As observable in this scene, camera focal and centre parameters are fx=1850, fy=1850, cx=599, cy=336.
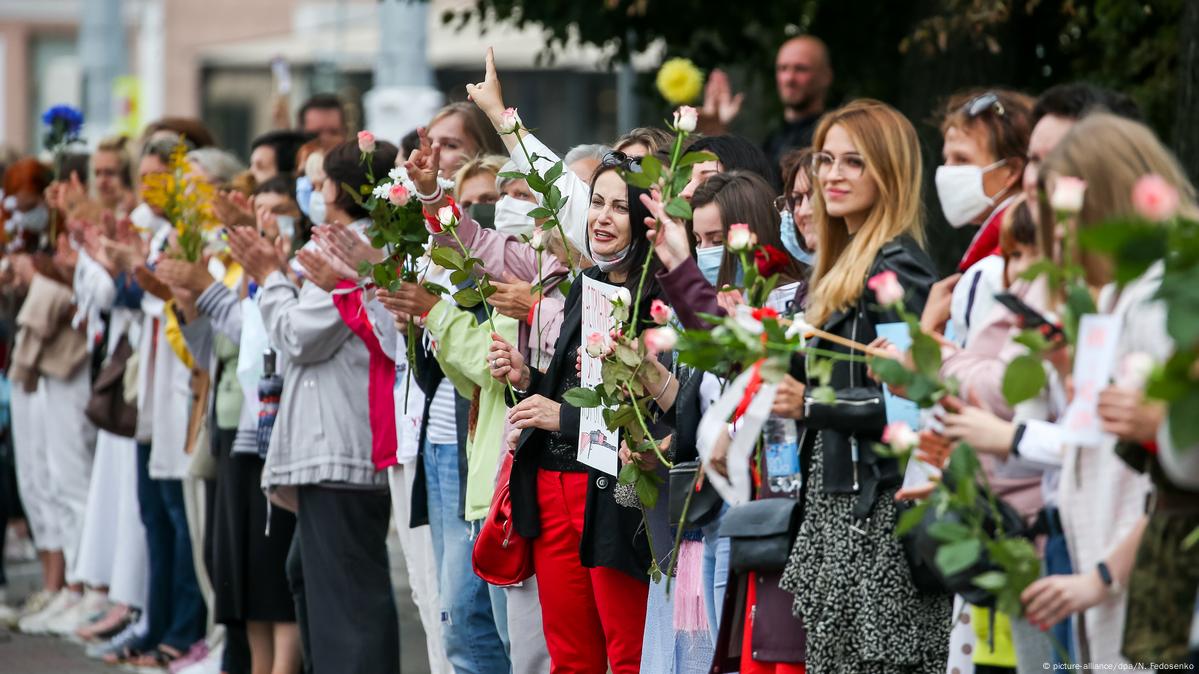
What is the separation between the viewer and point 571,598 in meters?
5.94

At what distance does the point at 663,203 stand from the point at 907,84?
535 cm

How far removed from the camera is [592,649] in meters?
5.96

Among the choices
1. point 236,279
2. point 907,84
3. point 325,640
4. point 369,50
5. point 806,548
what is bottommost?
point 325,640

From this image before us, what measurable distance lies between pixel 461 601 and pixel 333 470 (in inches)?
33.4

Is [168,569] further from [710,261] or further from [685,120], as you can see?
[685,120]

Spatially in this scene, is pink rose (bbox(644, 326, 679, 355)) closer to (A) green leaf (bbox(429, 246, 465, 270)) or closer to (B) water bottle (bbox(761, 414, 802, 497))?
(B) water bottle (bbox(761, 414, 802, 497))

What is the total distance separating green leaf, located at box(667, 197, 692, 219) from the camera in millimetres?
5168

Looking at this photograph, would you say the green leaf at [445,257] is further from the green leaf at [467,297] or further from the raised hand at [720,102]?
the raised hand at [720,102]

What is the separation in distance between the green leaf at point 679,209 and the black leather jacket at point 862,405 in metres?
0.57

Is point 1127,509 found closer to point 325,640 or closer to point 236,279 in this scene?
point 325,640

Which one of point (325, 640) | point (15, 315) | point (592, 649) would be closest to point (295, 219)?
point (325, 640)

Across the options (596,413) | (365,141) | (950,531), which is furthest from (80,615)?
(950,531)

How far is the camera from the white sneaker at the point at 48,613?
1048 centimetres

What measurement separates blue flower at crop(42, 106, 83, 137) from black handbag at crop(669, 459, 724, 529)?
7.10m
